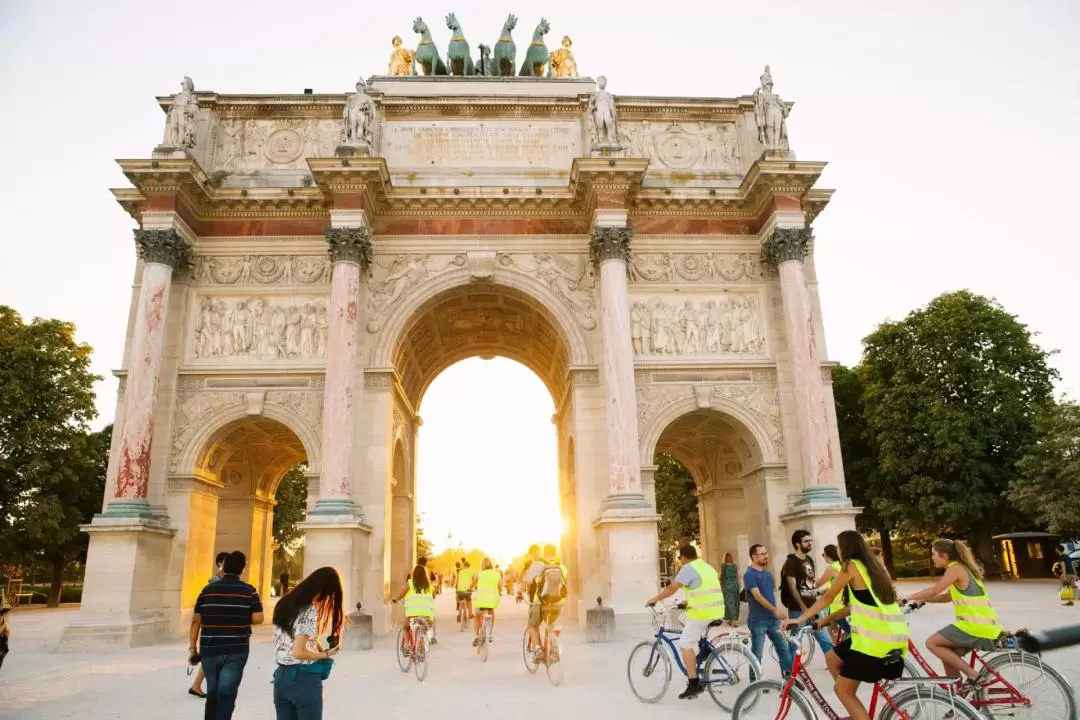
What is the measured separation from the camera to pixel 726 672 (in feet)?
28.9

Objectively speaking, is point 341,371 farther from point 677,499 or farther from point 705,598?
point 677,499

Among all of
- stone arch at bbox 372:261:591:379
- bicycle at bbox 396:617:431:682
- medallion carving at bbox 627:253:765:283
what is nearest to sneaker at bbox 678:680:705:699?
bicycle at bbox 396:617:431:682

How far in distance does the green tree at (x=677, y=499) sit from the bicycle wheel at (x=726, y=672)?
3427cm

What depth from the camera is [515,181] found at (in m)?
23.3

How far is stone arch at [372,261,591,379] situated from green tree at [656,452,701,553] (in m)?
22.3

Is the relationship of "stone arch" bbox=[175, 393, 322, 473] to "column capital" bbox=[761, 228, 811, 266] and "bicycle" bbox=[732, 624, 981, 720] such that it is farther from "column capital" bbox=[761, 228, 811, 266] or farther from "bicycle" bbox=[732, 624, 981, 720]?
"bicycle" bbox=[732, 624, 981, 720]

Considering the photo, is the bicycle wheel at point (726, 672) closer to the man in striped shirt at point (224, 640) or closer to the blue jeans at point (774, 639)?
the blue jeans at point (774, 639)

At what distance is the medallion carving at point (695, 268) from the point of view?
23.0 m

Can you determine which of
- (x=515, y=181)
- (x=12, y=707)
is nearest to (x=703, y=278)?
(x=515, y=181)

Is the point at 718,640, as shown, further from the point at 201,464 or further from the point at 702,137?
the point at 702,137

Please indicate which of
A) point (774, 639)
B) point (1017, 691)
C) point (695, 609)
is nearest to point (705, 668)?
point (695, 609)

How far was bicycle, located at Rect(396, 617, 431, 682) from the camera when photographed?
11924 millimetres

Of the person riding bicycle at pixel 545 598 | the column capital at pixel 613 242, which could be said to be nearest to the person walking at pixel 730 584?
the column capital at pixel 613 242

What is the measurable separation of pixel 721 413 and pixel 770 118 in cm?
926
